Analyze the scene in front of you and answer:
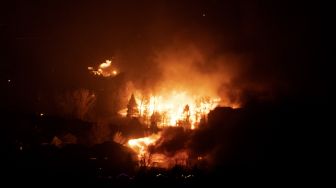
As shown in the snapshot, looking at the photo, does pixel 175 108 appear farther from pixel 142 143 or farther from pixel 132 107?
pixel 142 143

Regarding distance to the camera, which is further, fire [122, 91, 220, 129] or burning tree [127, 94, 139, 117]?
burning tree [127, 94, 139, 117]

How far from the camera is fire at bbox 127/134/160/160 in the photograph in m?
53.9

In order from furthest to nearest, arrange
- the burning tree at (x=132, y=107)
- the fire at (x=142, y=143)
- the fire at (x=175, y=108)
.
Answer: the burning tree at (x=132, y=107) → the fire at (x=175, y=108) → the fire at (x=142, y=143)

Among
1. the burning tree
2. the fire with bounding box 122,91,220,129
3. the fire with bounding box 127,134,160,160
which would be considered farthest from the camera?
the burning tree

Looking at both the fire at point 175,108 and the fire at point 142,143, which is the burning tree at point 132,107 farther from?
the fire at point 142,143

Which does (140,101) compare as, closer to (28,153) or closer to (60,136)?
(60,136)

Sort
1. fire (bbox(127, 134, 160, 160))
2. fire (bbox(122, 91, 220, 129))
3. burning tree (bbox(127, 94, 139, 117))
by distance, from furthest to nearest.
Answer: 1. burning tree (bbox(127, 94, 139, 117))
2. fire (bbox(122, 91, 220, 129))
3. fire (bbox(127, 134, 160, 160))

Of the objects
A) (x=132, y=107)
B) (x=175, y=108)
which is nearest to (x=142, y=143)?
(x=175, y=108)

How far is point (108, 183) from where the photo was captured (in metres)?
33.3

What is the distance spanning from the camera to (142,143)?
56625 mm

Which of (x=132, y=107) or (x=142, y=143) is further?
(x=132, y=107)

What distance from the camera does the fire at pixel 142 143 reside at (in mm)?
53922

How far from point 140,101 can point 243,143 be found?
26178 millimetres

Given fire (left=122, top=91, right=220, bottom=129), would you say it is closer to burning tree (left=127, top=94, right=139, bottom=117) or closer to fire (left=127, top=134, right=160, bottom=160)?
burning tree (left=127, top=94, right=139, bottom=117)
